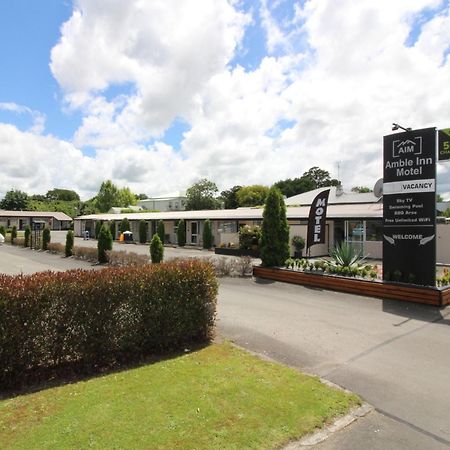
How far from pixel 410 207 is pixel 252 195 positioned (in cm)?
6530

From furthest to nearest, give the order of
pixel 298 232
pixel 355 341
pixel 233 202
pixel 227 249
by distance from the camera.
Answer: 1. pixel 233 202
2. pixel 227 249
3. pixel 298 232
4. pixel 355 341

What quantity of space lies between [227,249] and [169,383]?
63.2ft

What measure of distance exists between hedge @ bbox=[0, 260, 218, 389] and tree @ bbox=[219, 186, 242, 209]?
74982 millimetres

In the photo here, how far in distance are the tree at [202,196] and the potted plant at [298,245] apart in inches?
1874

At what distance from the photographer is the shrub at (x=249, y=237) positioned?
75.4 ft

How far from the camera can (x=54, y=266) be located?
20531 mm

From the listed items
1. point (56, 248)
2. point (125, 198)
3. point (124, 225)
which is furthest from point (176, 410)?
point (125, 198)

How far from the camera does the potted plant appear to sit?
2153 cm

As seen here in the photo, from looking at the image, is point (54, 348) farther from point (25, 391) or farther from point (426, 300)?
point (426, 300)

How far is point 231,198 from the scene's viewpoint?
278 ft

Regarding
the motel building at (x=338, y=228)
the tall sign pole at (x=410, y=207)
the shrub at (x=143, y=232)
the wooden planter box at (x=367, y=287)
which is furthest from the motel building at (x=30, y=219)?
the tall sign pole at (x=410, y=207)

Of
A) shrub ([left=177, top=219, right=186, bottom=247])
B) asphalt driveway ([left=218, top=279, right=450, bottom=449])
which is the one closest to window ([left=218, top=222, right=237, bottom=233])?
shrub ([left=177, top=219, right=186, bottom=247])

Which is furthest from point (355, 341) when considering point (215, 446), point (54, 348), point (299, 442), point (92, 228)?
point (92, 228)

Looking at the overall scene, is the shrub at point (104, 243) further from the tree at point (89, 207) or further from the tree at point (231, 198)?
the tree at point (89, 207)
